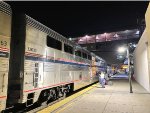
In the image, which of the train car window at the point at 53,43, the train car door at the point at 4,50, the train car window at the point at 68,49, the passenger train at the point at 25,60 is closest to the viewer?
the train car door at the point at 4,50

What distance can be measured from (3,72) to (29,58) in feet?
4.63

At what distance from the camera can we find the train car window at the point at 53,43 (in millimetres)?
9438

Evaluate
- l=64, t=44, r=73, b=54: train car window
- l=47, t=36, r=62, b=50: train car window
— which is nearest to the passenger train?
l=47, t=36, r=62, b=50: train car window

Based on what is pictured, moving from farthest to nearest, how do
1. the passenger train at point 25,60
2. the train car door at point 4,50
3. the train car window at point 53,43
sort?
the train car window at point 53,43, the passenger train at point 25,60, the train car door at point 4,50

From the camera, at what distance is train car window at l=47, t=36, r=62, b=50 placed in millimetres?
9438

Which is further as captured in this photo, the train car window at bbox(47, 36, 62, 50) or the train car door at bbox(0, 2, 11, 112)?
the train car window at bbox(47, 36, 62, 50)

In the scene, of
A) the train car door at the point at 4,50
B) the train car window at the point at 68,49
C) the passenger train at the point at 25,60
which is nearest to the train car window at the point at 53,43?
the passenger train at the point at 25,60

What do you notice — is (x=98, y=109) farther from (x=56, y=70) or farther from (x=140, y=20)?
(x=140, y=20)

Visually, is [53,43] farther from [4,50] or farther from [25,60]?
[4,50]

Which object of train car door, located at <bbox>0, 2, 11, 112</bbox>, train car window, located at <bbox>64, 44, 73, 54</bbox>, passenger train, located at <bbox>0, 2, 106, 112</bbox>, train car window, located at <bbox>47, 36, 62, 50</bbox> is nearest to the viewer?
train car door, located at <bbox>0, 2, 11, 112</bbox>

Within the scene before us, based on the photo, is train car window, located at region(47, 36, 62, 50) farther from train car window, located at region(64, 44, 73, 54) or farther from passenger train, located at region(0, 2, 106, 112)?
train car window, located at region(64, 44, 73, 54)

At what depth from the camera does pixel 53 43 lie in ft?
32.5

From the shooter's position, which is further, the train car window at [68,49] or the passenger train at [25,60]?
the train car window at [68,49]

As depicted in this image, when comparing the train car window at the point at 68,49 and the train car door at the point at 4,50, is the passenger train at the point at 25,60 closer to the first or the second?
the train car door at the point at 4,50
